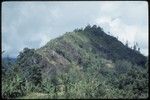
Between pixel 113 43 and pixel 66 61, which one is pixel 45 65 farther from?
pixel 113 43

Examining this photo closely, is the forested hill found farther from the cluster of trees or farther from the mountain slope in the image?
the cluster of trees

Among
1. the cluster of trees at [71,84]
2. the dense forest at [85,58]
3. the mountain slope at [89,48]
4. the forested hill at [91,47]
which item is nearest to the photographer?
the cluster of trees at [71,84]

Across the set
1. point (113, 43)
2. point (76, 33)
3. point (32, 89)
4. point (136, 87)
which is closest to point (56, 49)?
point (76, 33)

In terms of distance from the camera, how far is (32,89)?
1214 inches

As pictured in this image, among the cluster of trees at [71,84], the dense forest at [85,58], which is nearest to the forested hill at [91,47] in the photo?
the dense forest at [85,58]

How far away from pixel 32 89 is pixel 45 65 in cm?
5754

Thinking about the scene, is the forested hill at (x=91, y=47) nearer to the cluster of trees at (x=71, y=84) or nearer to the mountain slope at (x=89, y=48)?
the mountain slope at (x=89, y=48)

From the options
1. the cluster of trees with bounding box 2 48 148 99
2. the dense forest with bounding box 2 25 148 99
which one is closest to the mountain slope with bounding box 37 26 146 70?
the dense forest with bounding box 2 25 148 99

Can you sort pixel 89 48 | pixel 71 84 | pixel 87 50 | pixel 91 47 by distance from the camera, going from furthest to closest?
pixel 91 47 → pixel 89 48 → pixel 87 50 → pixel 71 84

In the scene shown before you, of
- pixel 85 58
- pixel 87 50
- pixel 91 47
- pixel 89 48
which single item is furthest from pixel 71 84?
pixel 91 47

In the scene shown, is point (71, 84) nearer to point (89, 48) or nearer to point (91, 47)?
point (89, 48)

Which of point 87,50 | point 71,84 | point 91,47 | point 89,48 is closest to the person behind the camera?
point 71,84

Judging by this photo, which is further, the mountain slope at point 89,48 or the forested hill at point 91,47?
the forested hill at point 91,47

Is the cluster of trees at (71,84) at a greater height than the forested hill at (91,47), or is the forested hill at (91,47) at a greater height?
the forested hill at (91,47)
